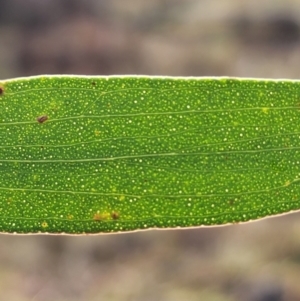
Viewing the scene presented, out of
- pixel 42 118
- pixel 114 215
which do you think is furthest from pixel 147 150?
pixel 42 118

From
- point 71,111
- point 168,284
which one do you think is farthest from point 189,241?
point 71,111

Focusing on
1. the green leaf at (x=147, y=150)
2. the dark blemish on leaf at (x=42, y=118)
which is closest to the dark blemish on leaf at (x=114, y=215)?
the green leaf at (x=147, y=150)

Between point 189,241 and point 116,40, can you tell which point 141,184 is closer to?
point 189,241

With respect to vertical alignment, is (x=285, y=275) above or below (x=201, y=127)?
below

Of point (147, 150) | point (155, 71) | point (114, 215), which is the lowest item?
point (114, 215)

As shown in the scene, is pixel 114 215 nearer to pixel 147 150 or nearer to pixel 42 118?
pixel 147 150

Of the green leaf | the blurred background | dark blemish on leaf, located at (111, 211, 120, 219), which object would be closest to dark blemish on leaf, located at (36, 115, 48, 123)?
the green leaf
